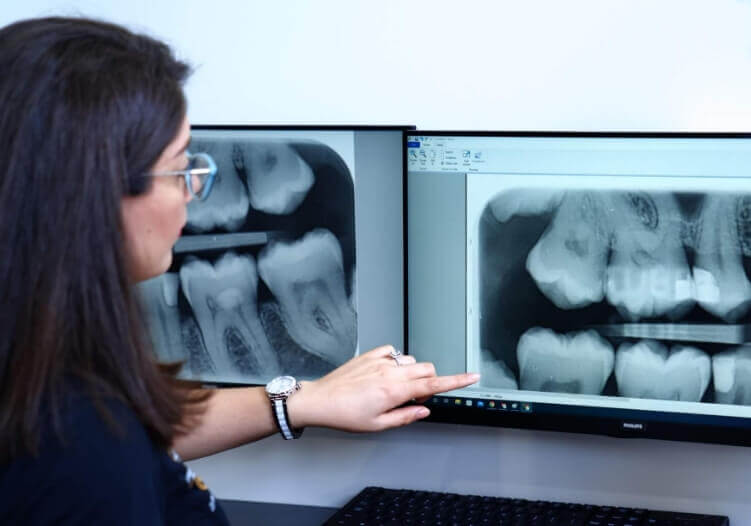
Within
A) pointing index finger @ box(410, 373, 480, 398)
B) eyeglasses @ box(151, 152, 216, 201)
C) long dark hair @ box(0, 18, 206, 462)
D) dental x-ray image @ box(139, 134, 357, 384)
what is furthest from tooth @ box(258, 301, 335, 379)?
long dark hair @ box(0, 18, 206, 462)

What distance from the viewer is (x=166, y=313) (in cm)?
146

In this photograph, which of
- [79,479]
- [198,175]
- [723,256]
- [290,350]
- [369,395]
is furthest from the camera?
[290,350]

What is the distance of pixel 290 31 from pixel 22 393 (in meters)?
0.84

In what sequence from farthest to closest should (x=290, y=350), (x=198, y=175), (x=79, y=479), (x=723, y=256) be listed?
(x=290, y=350) → (x=723, y=256) → (x=198, y=175) → (x=79, y=479)

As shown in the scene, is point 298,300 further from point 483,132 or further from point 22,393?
point 22,393

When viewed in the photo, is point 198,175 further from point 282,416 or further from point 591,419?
point 591,419

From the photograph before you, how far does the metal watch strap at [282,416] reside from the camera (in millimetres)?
1161

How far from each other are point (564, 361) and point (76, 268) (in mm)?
735

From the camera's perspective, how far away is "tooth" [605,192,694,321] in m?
1.23

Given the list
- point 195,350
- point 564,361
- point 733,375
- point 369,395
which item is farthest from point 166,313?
point 733,375

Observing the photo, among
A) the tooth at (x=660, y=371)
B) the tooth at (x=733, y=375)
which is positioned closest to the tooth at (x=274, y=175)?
the tooth at (x=660, y=371)

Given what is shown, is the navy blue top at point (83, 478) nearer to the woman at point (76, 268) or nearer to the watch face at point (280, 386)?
the woman at point (76, 268)

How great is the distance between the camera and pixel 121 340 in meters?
0.77

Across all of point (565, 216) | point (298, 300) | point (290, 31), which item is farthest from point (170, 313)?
point (565, 216)
